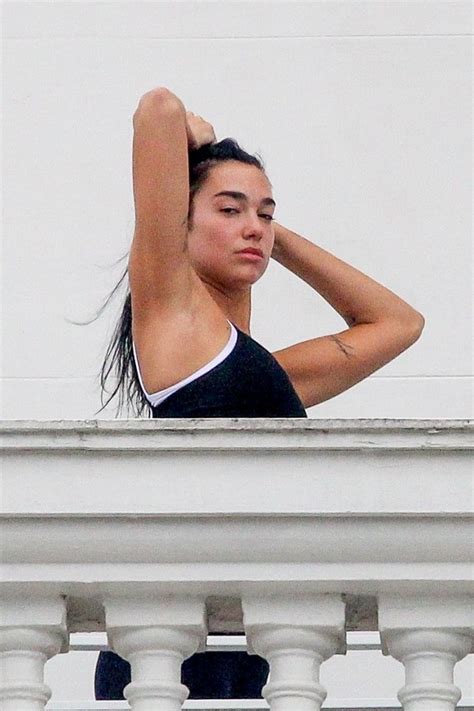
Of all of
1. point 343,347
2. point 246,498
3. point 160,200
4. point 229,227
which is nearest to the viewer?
point 246,498

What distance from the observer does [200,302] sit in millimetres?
2676

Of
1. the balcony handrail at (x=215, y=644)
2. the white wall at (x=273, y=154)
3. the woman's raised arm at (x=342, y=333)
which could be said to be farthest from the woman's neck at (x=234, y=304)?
the white wall at (x=273, y=154)

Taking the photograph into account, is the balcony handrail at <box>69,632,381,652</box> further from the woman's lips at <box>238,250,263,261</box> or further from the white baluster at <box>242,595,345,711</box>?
the woman's lips at <box>238,250,263,261</box>

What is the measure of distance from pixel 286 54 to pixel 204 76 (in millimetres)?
199

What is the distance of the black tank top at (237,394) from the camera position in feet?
8.50

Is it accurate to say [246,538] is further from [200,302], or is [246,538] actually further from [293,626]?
[200,302]

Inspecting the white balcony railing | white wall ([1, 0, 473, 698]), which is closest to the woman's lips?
the white balcony railing

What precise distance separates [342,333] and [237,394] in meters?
0.59

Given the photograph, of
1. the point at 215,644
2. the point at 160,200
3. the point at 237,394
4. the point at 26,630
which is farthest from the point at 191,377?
the point at 26,630

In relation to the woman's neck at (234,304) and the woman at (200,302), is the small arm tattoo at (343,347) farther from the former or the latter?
the woman's neck at (234,304)

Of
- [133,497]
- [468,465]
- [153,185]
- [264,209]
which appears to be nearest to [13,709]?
[133,497]

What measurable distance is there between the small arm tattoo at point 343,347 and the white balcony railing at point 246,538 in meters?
1.13

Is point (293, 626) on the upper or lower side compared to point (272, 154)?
lower

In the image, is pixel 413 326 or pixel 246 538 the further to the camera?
pixel 413 326
